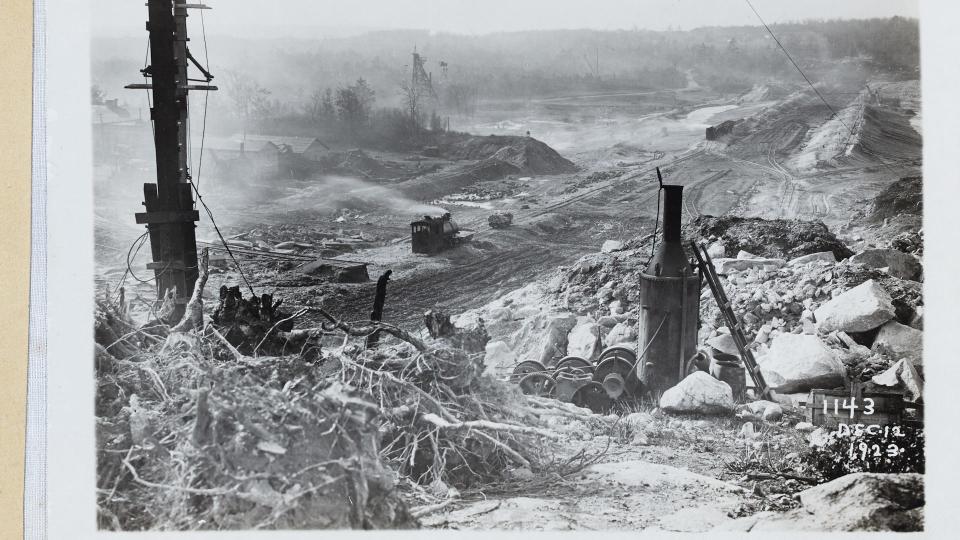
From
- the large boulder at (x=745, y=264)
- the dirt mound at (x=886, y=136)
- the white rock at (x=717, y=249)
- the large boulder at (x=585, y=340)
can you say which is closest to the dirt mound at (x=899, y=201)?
the dirt mound at (x=886, y=136)

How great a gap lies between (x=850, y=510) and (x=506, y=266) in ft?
8.52

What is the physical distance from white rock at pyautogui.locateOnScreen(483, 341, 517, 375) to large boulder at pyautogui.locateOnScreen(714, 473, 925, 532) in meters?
1.64

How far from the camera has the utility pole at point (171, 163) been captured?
4.31 m

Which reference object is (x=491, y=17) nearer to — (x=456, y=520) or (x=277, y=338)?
(x=277, y=338)

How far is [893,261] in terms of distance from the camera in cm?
472

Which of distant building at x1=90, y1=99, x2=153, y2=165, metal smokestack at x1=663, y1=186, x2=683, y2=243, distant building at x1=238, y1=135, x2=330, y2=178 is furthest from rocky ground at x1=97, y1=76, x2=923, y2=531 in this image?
metal smokestack at x1=663, y1=186, x2=683, y2=243

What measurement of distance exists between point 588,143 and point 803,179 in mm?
1597

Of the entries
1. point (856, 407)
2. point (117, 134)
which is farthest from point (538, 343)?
point (117, 134)

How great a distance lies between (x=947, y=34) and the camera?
4.28 metres

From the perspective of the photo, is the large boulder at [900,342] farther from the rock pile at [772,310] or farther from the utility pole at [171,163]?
the utility pole at [171,163]

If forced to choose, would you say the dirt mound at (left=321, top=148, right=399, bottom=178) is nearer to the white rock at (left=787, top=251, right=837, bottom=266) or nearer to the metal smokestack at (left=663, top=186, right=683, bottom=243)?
the metal smokestack at (left=663, top=186, right=683, bottom=243)

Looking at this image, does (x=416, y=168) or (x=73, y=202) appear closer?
(x=73, y=202)

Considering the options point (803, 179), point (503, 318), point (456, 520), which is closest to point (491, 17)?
point (503, 318)

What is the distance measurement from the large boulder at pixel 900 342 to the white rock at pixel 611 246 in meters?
1.77
